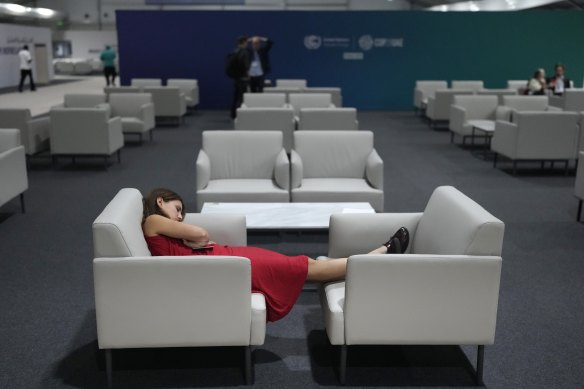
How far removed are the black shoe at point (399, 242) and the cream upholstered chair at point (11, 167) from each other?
384 cm

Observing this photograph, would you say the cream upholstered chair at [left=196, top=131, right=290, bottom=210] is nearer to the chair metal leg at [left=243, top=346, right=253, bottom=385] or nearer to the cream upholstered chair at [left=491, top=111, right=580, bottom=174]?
the chair metal leg at [left=243, top=346, right=253, bottom=385]

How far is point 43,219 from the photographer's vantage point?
641 cm

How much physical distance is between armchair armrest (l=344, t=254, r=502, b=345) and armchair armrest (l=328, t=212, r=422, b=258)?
2.59ft

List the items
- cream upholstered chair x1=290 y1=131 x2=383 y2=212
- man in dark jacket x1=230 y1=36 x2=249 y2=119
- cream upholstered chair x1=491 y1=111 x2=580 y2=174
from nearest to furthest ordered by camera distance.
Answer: cream upholstered chair x1=290 y1=131 x2=383 y2=212, cream upholstered chair x1=491 y1=111 x2=580 y2=174, man in dark jacket x1=230 y1=36 x2=249 y2=119

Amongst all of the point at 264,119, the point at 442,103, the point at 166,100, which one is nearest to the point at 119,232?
the point at 264,119

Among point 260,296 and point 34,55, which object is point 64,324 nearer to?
point 260,296

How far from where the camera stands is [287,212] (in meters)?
5.09

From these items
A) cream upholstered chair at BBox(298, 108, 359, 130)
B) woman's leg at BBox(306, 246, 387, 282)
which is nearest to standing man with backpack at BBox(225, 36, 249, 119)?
cream upholstered chair at BBox(298, 108, 359, 130)

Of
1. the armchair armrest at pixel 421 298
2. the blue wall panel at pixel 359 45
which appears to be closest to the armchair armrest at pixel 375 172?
the armchair armrest at pixel 421 298

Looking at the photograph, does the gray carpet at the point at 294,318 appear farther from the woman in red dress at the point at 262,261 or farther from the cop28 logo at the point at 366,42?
the cop28 logo at the point at 366,42

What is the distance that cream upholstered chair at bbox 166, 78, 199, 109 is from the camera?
49.0 ft

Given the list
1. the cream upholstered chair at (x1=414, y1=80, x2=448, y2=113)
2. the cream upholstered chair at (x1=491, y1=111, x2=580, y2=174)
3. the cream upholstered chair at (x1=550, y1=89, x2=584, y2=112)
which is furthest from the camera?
the cream upholstered chair at (x1=414, y1=80, x2=448, y2=113)

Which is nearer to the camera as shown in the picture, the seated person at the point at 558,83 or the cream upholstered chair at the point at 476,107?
the cream upholstered chair at the point at 476,107

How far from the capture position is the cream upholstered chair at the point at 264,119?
28.4 feet
